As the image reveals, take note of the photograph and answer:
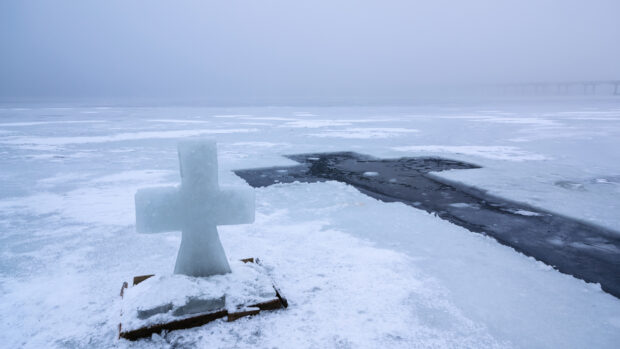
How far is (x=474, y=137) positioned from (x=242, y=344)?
12.2m

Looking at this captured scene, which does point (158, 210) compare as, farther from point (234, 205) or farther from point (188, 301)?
point (188, 301)

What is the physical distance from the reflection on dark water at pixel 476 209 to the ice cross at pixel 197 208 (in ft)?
8.42

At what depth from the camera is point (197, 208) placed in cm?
243

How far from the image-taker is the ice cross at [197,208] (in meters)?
2.33

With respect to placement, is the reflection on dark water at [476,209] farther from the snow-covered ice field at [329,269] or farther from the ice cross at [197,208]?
the ice cross at [197,208]

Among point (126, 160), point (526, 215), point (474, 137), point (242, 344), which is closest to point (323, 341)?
point (242, 344)

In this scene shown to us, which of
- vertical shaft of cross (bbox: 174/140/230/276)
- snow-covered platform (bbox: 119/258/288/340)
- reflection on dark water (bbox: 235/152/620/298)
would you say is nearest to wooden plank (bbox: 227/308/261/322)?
snow-covered platform (bbox: 119/258/288/340)

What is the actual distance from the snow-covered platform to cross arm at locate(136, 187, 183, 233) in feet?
1.12

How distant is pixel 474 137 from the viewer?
12656 mm

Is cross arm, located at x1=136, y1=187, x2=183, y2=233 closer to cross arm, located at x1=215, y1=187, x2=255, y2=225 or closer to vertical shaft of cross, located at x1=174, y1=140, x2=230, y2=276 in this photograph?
vertical shaft of cross, located at x1=174, y1=140, x2=230, y2=276

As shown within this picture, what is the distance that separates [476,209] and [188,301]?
361 cm

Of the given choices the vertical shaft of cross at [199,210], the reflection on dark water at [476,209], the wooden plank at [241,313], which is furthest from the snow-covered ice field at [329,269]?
the vertical shaft of cross at [199,210]

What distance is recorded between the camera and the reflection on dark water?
10.5ft

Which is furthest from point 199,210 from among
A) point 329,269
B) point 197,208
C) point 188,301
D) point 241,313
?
point 329,269
